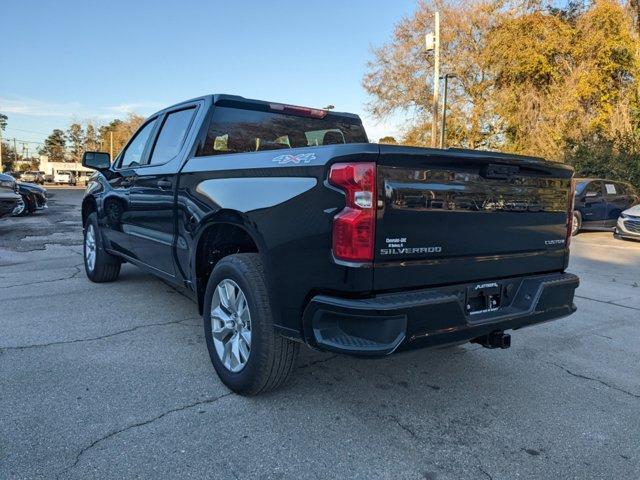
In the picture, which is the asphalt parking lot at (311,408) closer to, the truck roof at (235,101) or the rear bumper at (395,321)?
the rear bumper at (395,321)

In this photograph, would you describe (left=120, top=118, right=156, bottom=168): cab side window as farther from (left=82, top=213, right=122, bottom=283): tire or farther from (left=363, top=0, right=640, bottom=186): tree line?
(left=363, top=0, right=640, bottom=186): tree line

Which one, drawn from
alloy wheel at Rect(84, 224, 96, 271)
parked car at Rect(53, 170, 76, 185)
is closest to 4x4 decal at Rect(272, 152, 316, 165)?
alloy wheel at Rect(84, 224, 96, 271)

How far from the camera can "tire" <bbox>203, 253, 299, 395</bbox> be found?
288 cm

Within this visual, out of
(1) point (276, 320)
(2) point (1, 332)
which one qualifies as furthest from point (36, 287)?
(1) point (276, 320)

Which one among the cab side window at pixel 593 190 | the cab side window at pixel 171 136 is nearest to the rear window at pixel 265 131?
the cab side window at pixel 171 136

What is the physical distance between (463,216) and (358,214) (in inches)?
27.3

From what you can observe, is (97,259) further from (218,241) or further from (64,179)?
(64,179)

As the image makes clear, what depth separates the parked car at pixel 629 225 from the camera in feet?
38.7

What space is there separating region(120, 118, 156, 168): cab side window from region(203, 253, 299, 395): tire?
2.28 metres

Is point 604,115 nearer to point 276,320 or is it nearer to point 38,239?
point 38,239

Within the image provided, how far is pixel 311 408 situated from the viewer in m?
3.05

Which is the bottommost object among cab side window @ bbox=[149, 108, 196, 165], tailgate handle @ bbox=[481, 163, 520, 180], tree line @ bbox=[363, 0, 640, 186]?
tailgate handle @ bbox=[481, 163, 520, 180]

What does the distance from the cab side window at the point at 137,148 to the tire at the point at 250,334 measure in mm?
2277

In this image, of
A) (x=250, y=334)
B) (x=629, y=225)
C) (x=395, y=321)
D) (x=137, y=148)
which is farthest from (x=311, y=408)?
(x=629, y=225)
